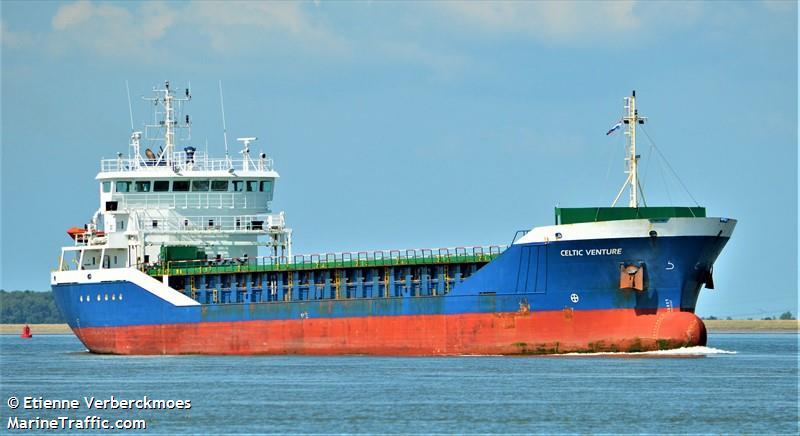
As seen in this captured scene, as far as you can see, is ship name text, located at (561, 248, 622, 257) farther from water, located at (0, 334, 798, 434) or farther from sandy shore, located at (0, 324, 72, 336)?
sandy shore, located at (0, 324, 72, 336)

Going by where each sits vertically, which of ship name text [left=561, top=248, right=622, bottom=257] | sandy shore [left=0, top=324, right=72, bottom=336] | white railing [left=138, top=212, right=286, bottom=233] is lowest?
sandy shore [left=0, top=324, right=72, bottom=336]

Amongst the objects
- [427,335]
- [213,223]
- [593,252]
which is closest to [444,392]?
[593,252]

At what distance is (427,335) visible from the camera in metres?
52.3

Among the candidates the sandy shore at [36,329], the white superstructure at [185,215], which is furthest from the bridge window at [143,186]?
the sandy shore at [36,329]

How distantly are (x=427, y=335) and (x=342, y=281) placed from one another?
4.78 metres

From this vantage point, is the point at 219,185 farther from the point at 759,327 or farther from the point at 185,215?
the point at 759,327

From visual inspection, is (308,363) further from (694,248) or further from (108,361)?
(694,248)

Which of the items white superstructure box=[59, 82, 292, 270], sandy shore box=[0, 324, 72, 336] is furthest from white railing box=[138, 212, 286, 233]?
sandy shore box=[0, 324, 72, 336]

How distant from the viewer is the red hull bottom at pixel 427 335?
4906 centimetres

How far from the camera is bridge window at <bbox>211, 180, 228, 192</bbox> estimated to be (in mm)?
62562

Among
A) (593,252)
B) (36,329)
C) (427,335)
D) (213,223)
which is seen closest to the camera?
(593,252)

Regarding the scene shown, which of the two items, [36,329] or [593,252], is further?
[36,329]

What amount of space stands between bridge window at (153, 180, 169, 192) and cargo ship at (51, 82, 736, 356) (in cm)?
4

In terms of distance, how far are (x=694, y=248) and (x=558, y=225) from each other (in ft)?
14.0
